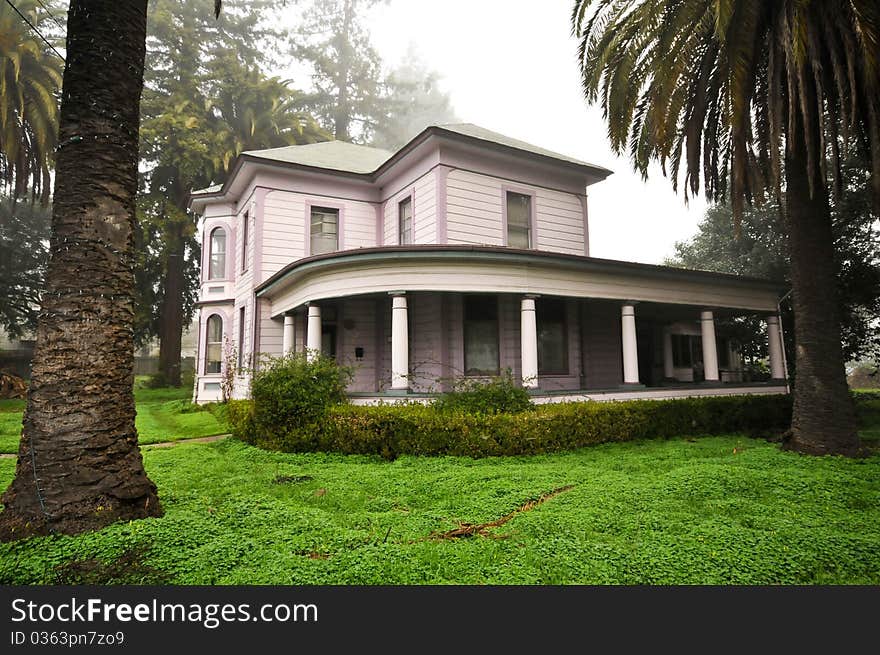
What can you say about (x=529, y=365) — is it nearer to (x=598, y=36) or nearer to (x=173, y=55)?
(x=598, y=36)

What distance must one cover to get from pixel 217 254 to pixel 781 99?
17.3 metres

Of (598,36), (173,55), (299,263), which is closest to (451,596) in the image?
(299,263)

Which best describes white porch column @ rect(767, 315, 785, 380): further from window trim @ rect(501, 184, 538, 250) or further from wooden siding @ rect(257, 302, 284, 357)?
wooden siding @ rect(257, 302, 284, 357)

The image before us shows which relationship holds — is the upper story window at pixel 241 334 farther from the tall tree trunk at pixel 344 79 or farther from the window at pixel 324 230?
the tall tree trunk at pixel 344 79

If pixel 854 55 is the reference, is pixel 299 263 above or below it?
below

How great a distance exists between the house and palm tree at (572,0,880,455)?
326 centimetres

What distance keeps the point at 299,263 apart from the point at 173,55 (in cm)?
2285

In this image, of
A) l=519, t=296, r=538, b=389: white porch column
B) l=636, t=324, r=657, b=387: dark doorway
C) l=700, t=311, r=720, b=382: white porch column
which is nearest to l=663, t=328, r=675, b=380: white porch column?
l=636, t=324, r=657, b=387: dark doorway

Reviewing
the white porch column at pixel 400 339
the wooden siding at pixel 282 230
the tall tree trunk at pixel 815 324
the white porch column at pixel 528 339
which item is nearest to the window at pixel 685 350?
the tall tree trunk at pixel 815 324

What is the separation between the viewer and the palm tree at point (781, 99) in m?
7.00

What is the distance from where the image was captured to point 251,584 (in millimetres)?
3207

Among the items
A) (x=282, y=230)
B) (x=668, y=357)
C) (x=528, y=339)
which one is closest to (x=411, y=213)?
(x=282, y=230)

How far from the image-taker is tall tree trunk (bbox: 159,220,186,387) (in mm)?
24328

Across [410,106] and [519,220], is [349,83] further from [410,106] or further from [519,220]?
[519,220]
